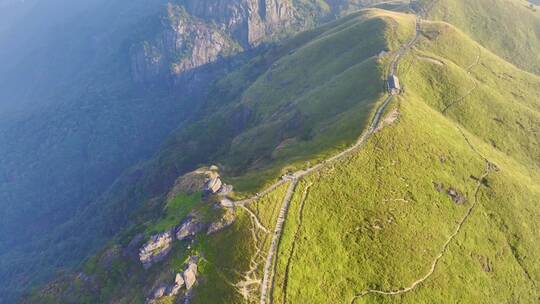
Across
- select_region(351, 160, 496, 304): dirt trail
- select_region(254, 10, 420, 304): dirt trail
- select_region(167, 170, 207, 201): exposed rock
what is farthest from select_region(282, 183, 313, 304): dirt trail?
select_region(167, 170, 207, 201): exposed rock

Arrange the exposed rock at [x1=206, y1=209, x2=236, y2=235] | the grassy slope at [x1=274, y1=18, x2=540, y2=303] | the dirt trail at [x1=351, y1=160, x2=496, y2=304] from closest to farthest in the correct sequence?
the dirt trail at [x1=351, y1=160, x2=496, y2=304], the grassy slope at [x1=274, y1=18, x2=540, y2=303], the exposed rock at [x1=206, y1=209, x2=236, y2=235]

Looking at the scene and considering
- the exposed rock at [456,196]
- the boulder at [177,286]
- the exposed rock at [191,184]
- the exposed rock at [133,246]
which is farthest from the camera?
the exposed rock at [191,184]

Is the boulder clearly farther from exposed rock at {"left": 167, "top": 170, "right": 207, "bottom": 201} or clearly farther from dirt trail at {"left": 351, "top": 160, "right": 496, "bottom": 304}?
dirt trail at {"left": 351, "top": 160, "right": 496, "bottom": 304}

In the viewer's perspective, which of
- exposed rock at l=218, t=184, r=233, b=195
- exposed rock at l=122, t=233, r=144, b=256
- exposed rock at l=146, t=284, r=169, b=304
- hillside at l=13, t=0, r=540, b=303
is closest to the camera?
hillside at l=13, t=0, r=540, b=303

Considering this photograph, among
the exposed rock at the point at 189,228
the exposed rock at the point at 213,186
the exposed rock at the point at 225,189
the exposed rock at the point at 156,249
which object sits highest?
the exposed rock at the point at 225,189

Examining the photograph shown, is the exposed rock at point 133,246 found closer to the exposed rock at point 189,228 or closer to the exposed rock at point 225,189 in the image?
the exposed rock at point 189,228

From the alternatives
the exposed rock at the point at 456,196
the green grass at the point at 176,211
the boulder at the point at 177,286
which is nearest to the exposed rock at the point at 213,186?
the green grass at the point at 176,211

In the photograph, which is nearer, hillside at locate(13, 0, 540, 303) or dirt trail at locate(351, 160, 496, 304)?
dirt trail at locate(351, 160, 496, 304)

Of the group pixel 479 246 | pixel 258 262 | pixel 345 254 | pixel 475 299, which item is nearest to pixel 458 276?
pixel 475 299
